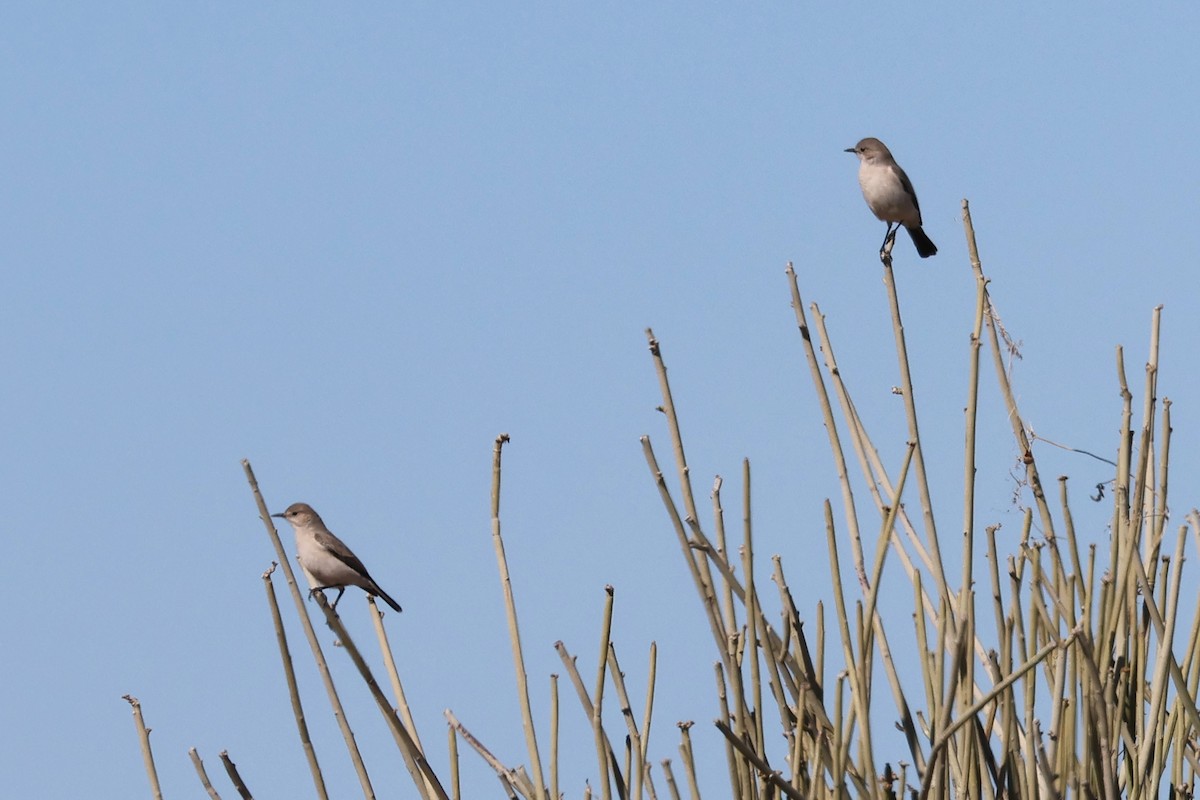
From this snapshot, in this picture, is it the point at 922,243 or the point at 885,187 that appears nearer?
the point at 885,187

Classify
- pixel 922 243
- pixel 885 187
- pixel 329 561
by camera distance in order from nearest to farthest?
pixel 329 561 < pixel 885 187 < pixel 922 243

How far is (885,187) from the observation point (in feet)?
32.5

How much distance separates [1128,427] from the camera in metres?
3.59

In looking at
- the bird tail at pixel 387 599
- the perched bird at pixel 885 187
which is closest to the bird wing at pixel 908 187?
the perched bird at pixel 885 187

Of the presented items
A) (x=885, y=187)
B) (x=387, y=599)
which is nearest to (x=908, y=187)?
(x=885, y=187)

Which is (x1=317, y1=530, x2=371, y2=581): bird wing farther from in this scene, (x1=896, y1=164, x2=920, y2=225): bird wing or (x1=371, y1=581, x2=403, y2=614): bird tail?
(x1=896, y1=164, x2=920, y2=225): bird wing

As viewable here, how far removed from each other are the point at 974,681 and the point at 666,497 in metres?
0.80

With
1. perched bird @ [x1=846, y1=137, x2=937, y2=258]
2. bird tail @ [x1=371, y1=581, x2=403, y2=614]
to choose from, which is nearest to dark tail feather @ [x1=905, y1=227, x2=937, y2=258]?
perched bird @ [x1=846, y1=137, x2=937, y2=258]

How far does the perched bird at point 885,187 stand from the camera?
9.91m

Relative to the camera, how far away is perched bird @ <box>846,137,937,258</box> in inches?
390

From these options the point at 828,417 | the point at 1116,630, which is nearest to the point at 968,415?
the point at 828,417

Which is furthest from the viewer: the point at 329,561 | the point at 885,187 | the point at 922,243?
the point at 922,243

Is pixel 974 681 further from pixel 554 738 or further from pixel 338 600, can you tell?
pixel 338 600

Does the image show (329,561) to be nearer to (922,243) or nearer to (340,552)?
(340,552)
